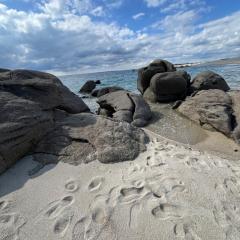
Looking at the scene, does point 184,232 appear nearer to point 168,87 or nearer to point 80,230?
point 80,230

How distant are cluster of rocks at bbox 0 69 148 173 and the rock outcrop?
2755 millimetres

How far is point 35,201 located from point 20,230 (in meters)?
0.53

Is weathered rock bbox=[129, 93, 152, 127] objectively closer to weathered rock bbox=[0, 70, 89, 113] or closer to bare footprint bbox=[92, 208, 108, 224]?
weathered rock bbox=[0, 70, 89, 113]

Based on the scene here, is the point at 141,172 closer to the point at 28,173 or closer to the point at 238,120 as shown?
the point at 28,173

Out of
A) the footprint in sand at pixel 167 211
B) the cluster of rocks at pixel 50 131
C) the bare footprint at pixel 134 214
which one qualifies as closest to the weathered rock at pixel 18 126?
the cluster of rocks at pixel 50 131

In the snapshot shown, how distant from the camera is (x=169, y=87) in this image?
12.5m

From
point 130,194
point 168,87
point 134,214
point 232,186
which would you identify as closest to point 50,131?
point 130,194

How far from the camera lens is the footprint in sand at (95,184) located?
4.05 metres

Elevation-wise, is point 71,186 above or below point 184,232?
above

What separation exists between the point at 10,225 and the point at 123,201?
57.1 inches

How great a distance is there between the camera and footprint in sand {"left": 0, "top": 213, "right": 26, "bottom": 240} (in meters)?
3.20

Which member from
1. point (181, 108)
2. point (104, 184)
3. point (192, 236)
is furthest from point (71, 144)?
point (181, 108)

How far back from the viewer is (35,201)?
148 inches

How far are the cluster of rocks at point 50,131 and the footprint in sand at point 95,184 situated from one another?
2.12ft
